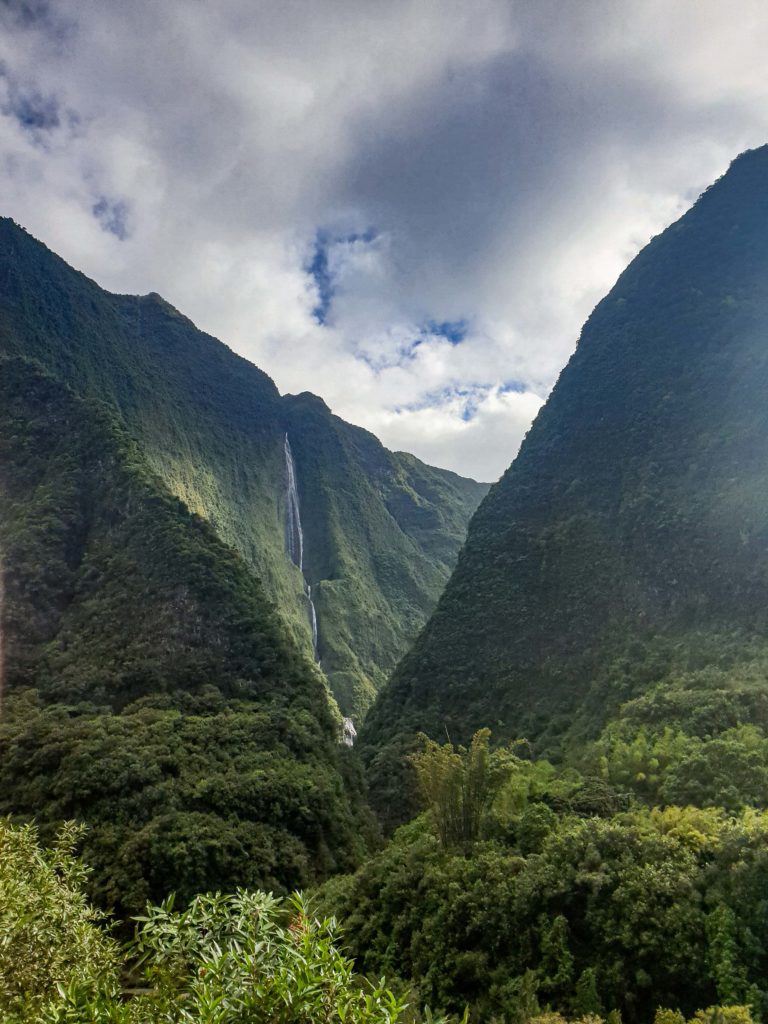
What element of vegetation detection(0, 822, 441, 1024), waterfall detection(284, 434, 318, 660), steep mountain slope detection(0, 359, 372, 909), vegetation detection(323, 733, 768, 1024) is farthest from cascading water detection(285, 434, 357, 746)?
vegetation detection(0, 822, 441, 1024)

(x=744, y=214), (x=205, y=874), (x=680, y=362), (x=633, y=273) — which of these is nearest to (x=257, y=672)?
(x=205, y=874)

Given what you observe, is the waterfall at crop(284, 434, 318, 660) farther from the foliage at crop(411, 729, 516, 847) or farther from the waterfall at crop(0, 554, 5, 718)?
the foliage at crop(411, 729, 516, 847)

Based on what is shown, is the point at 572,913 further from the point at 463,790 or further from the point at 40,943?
the point at 40,943

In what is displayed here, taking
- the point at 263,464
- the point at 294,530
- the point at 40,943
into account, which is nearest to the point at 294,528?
the point at 294,530

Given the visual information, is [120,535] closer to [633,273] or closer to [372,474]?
[633,273]

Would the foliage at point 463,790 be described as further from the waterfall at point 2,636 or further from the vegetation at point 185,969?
the waterfall at point 2,636

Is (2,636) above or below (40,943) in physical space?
below
